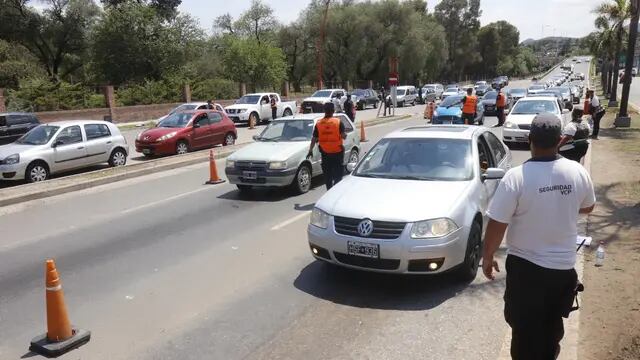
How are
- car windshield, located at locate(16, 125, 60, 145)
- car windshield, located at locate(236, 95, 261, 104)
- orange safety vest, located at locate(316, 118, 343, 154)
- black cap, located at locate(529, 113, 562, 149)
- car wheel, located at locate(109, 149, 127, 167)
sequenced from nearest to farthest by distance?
1. black cap, located at locate(529, 113, 562, 149)
2. orange safety vest, located at locate(316, 118, 343, 154)
3. car windshield, located at locate(16, 125, 60, 145)
4. car wheel, located at locate(109, 149, 127, 167)
5. car windshield, located at locate(236, 95, 261, 104)

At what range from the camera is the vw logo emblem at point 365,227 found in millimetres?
5449

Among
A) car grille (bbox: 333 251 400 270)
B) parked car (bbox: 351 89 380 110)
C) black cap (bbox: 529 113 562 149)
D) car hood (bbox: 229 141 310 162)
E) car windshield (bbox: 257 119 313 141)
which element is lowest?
parked car (bbox: 351 89 380 110)

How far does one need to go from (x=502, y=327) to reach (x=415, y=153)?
2669 mm

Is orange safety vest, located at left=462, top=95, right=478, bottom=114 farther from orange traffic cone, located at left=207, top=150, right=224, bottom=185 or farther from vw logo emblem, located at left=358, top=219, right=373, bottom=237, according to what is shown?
vw logo emblem, located at left=358, top=219, right=373, bottom=237

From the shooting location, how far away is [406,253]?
534cm

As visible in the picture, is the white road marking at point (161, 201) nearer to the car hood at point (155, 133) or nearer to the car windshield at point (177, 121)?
the car hood at point (155, 133)

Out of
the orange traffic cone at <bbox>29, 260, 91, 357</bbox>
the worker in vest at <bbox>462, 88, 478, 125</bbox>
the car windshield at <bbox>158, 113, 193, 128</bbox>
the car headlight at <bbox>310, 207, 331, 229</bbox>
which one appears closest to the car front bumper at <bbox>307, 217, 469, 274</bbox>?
the car headlight at <bbox>310, 207, 331, 229</bbox>

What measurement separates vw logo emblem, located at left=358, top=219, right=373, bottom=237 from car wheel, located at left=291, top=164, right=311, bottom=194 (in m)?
5.38

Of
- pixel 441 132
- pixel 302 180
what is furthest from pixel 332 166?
pixel 441 132

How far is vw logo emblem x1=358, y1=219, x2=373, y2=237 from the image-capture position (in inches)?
215

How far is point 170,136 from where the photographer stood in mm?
17781

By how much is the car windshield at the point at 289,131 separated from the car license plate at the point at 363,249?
6.25 m

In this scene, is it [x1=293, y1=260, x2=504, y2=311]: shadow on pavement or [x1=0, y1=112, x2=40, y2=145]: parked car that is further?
[x1=0, y1=112, x2=40, y2=145]: parked car

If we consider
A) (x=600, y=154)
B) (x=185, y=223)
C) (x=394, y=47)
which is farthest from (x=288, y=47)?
(x=185, y=223)
